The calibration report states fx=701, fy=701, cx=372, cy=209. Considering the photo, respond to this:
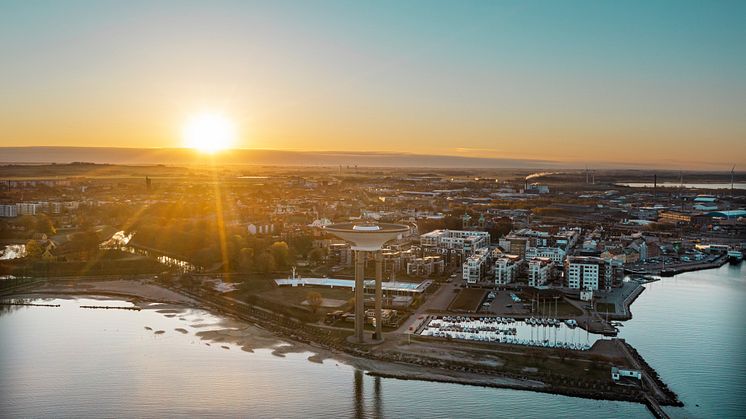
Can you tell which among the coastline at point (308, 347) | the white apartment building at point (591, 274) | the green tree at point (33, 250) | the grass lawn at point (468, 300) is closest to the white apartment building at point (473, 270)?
the grass lawn at point (468, 300)

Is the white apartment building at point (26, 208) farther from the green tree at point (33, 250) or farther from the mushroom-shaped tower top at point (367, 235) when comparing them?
the mushroom-shaped tower top at point (367, 235)

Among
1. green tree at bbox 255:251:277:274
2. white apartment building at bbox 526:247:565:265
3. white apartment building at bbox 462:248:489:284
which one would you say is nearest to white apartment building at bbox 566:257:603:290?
white apartment building at bbox 462:248:489:284

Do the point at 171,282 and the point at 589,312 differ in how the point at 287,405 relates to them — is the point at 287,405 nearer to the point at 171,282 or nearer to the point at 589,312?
the point at 589,312

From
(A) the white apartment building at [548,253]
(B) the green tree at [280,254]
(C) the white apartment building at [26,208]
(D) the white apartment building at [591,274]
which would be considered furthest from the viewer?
(C) the white apartment building at [26,208]

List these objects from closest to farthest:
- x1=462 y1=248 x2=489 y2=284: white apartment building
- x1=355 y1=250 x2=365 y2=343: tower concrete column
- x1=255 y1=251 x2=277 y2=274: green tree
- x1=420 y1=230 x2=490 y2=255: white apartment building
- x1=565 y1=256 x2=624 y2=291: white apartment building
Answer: x1=355 y1=250 x2=365 y2=343: tower concrete column < x1=565 y1=256 x2=624 y2=291: white apartment building < x1=462 y1=248 x2=489 y2=284: white apartment building < x1=255 y1=251 x2=277 y2=274: green tree < x1=420 y1=230 x2=490 y2=255: white apartment building

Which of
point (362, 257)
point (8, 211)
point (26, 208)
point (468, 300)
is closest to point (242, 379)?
point (362, 257)

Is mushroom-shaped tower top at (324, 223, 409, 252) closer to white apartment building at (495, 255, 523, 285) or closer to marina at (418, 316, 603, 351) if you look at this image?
marina at (418, 316, 603, 351)
